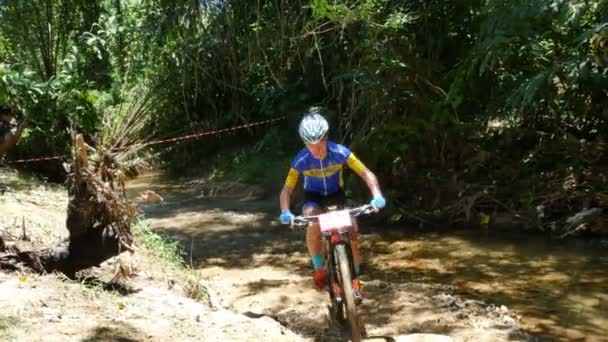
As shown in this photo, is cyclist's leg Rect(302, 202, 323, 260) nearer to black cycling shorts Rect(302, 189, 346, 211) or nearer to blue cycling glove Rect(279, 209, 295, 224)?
black cycling shorts Rect(302, 189, 346, 211)

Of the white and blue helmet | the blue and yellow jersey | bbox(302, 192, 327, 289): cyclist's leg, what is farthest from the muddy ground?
the white and blue helmet

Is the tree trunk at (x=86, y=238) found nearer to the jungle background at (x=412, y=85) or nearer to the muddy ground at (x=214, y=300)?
the muddy ground at (x=214, y=300)

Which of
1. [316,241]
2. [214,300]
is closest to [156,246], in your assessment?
[214,300]

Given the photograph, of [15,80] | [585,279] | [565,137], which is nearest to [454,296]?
[585,279]

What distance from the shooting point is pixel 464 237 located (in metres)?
7.91

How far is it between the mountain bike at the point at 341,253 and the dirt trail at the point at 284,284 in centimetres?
35

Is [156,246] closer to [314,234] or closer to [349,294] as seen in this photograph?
[314,234]

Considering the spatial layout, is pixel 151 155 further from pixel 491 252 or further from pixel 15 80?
pixel 491 252

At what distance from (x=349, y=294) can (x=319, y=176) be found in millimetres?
1021

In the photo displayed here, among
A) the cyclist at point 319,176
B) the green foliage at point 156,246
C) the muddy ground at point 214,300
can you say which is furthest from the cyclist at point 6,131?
the cyclist at point 319,176

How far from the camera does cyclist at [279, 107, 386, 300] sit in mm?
4539

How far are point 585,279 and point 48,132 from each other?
835 cm

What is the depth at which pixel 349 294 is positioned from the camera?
4.12 m

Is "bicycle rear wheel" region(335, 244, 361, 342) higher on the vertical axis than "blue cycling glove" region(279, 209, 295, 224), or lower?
lower
